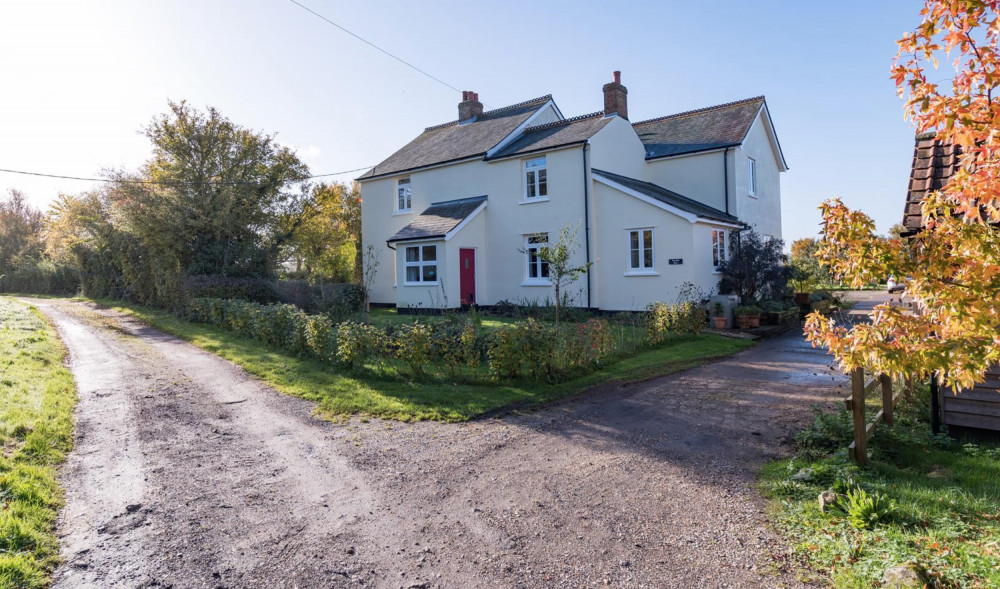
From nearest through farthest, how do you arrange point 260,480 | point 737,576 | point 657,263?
point 737,576, point 260,480, point 657,263

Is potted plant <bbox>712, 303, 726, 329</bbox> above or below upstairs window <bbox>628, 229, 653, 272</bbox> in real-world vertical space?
below

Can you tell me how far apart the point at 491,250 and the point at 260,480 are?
17666mm

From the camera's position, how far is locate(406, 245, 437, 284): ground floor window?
22.3 meters

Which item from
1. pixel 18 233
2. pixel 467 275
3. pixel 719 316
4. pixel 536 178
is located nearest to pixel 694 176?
pixel 536 178

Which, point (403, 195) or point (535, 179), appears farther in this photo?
point (403, 195)

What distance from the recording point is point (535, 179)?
71.7 ft

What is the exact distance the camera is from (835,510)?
4.61m

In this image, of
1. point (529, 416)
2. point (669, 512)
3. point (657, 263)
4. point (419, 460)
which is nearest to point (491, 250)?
point (657, 263)

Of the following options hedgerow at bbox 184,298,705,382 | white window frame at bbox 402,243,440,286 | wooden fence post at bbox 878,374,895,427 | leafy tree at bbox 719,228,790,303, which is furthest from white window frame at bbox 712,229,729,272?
wooden fence post at bbox 878,374,895,427

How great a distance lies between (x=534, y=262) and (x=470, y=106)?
35.8 ft

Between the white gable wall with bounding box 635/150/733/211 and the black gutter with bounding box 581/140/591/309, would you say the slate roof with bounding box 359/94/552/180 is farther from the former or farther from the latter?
the white gable wall with bounding box 635/150/733/211

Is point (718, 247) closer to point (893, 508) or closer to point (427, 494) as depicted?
point (893, 508)

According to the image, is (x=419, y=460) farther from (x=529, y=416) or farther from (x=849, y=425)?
(x=849, y=425)

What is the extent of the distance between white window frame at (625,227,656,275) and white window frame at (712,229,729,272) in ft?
7.56
